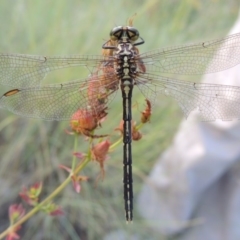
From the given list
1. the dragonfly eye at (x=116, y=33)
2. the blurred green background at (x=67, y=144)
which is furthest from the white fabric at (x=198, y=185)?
the dragonfly eye at (x=116, y=33)

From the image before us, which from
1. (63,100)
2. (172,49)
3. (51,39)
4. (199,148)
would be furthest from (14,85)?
(51,39)

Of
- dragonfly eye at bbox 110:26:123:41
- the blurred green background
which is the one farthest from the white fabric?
dragonfly eye at bbox 110:26:123:41

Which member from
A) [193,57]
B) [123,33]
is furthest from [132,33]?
[193,57]

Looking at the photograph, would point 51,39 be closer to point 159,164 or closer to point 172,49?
point 159,164

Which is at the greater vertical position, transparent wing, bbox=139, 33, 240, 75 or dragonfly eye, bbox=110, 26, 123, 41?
dragonfly eye, bbox=110, 26, 123, 41

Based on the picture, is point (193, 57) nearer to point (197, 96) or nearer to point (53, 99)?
point (197, 96)

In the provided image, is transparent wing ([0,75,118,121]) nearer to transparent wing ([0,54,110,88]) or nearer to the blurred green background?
transparent wing ([0,54,110,88])

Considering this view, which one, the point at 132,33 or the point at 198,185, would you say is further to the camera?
the point at 198,185
